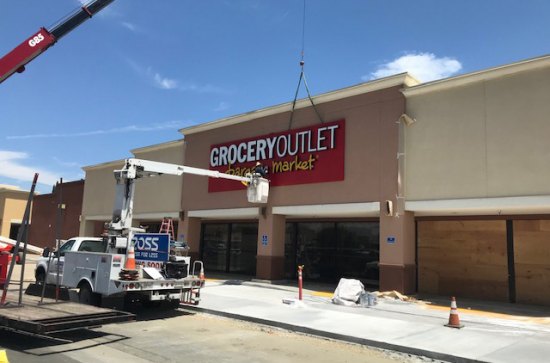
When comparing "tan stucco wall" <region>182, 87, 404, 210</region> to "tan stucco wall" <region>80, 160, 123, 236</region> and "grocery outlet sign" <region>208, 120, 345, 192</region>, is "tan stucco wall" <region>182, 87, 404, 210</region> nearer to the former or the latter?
"grocery outlet sign" <region>208, 120, 345, 192</region>

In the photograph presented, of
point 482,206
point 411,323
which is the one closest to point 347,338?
point 411,323

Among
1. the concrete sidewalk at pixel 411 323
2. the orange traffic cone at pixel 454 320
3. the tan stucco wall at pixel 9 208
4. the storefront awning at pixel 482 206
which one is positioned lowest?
the concrete sidewalk at pixel 411 323

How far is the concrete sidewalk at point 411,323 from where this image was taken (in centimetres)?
876

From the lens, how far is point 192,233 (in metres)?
24.7

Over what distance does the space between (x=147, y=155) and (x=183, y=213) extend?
19.2 feet

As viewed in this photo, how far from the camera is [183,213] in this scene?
24.9m

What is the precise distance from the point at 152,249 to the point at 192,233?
1212 cm

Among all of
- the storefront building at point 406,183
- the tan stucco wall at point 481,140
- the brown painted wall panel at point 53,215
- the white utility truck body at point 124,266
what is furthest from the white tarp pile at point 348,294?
the brown painted wall panel at point 53,215

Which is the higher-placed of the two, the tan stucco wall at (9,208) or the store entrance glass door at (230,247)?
the tan stucco wall at (9,208)

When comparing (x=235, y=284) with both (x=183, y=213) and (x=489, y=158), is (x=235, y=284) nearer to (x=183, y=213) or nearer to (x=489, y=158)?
(x=183, y=213)

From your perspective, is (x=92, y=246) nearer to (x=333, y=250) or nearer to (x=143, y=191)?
(x=333, y=250)

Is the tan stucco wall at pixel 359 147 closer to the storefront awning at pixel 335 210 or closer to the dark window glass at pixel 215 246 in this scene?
the storefront awning at pixel 335 210

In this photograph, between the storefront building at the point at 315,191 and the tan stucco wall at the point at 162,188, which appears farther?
the tan stucco wall at the point at 162,188

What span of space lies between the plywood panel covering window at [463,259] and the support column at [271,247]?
5.78m
